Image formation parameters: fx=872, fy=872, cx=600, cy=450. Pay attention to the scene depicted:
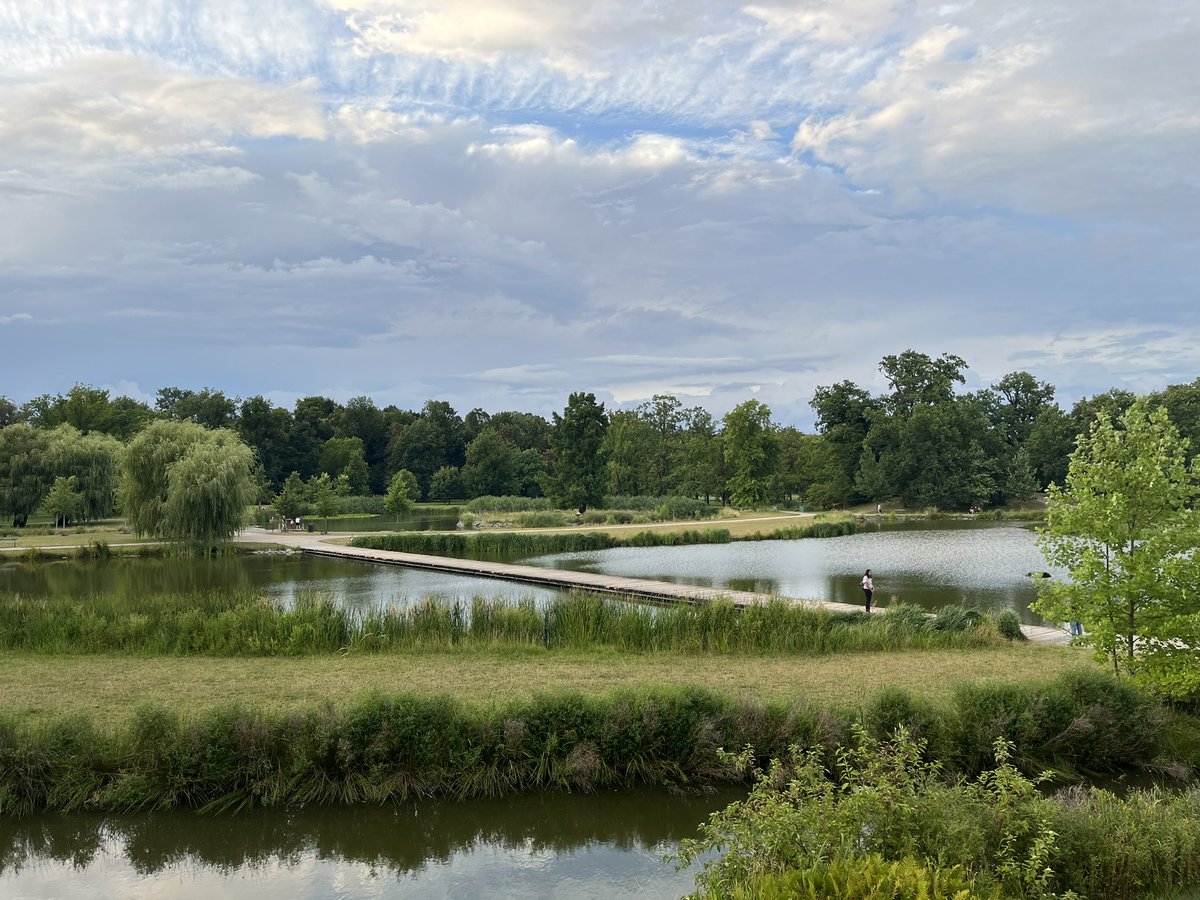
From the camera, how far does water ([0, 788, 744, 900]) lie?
6551 millimetres

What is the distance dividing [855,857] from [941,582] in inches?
794

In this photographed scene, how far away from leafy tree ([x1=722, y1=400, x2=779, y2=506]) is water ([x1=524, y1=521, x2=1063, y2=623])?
1883 centimetres

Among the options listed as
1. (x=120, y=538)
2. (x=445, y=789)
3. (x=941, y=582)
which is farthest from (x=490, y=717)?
(x=120, y=538)

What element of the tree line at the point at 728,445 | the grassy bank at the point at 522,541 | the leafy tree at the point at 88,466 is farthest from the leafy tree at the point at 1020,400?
the leafy tree at the point at 88,466

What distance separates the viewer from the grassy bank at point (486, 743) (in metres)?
8.00

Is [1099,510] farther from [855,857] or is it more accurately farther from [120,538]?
[120,538]

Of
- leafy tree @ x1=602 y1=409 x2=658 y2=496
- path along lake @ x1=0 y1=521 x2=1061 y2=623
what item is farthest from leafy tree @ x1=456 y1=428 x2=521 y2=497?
path along lake @ x1=0 y1=521 x2=1061 y2=623

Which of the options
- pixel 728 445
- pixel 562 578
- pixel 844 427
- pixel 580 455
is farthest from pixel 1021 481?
pixel 562 578

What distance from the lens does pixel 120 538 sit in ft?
119

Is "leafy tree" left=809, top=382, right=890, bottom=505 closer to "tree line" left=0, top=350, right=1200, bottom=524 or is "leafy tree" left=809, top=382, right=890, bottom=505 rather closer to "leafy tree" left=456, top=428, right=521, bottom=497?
"tree line" left=0, top=350, right=1200, bottom=524

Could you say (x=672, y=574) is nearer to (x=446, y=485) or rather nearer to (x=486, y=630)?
(x=486, y=630)

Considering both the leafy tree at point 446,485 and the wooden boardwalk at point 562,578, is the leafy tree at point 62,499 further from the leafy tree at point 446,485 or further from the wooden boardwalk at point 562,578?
the leafy tree at point 446,485

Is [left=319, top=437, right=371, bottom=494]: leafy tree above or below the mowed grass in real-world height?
above

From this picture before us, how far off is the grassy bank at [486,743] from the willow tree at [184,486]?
26.3m
